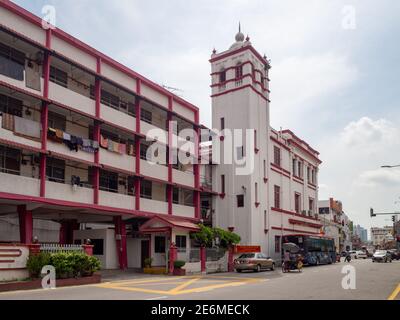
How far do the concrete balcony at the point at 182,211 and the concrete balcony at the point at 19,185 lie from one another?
1304cm

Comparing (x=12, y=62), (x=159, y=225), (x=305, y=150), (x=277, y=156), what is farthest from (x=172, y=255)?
(x=305, y=150)

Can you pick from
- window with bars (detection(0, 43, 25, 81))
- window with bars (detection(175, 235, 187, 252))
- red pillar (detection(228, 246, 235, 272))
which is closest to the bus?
red pillar (detection(228, 246, 235, 272))

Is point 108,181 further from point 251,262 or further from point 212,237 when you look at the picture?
point 251,262

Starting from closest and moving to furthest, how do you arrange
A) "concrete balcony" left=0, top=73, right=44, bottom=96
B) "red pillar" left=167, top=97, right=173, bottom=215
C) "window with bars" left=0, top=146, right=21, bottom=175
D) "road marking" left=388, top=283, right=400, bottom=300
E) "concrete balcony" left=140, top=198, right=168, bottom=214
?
"road marking" left=388, top=283, right=400, bottom=300 < "concrete balcony" left=0, top=73, right=44, bottom=96 < "window with bars" left=0, top=146, right=21, bottom=175 < "concrete balcony" left=140, top=198, right=168, bottom=214 < "red pillar" left=167, top=97, right=173, bottom=215

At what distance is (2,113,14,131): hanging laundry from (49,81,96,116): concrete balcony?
278 centimetres

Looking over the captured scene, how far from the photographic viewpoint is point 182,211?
117ft

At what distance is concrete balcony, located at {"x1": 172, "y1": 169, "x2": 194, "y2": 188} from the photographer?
35128 mm

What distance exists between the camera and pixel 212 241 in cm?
3434

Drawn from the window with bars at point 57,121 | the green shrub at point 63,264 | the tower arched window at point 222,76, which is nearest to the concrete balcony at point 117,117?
the window with bars at point 57,121

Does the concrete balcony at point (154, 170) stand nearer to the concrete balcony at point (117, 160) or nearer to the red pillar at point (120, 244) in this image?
the concrete balcony at point (117, 160)

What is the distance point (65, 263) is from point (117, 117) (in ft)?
38.3

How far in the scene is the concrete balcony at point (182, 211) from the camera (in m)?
34.9

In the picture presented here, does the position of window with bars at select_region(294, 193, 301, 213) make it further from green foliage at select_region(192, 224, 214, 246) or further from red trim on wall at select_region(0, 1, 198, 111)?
green foliage at select_region(192, 224, 214, 246)
